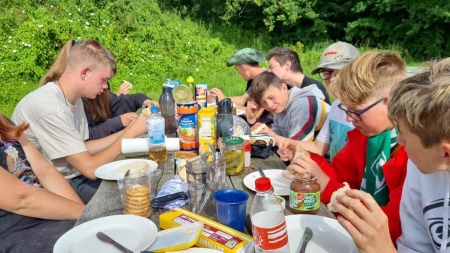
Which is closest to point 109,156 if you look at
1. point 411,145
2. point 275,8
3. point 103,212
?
point 103,212

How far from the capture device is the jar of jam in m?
1.89

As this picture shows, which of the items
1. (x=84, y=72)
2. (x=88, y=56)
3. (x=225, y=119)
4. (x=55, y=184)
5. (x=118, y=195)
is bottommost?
(x=55, y=184)

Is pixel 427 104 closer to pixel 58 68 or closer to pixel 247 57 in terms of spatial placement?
pixel 58 68

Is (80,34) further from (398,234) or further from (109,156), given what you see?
(398,234)

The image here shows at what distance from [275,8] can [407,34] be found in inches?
180

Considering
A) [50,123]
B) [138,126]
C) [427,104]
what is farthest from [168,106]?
[427,104]

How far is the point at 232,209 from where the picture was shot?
67.7 inches

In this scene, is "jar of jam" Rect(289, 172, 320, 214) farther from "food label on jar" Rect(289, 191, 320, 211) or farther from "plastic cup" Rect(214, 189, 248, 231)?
"plastic cup" Rect(214, 189, 248, 231)

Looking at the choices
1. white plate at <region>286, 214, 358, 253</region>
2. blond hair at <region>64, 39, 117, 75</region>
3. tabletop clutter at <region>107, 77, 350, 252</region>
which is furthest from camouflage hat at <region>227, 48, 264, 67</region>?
white plate at <region>286, 214, 358, 253</region>

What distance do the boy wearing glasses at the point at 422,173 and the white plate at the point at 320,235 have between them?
12cm

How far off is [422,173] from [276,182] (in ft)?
2.78

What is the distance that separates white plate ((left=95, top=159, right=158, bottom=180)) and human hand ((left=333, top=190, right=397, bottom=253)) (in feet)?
3.81

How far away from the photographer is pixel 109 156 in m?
2.95

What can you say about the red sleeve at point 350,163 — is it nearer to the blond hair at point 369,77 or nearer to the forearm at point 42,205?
the blond hair at point 369,77
